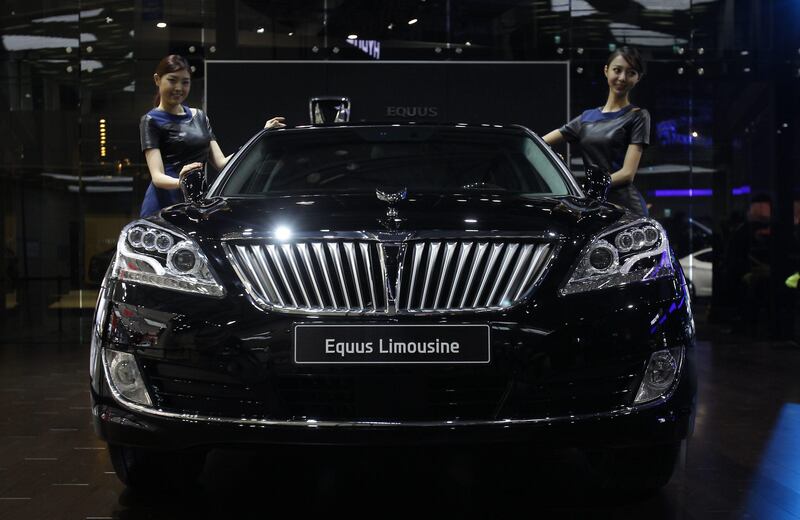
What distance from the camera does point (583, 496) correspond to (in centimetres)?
331

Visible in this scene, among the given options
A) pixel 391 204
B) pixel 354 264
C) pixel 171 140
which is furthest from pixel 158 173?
pixel 354 264

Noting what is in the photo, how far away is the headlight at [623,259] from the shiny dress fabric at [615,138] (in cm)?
189

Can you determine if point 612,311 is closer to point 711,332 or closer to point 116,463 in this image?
point 116,463

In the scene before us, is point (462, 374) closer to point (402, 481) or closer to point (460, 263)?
point (460, 263)

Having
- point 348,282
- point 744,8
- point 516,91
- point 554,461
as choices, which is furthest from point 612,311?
point 744,8

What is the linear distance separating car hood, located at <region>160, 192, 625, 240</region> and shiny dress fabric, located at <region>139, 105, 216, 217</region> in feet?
5.81

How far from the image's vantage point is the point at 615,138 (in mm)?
4945

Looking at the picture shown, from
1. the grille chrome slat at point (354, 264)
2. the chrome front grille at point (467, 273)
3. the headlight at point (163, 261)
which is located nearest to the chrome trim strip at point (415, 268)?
the chrome front grille at point (467, 273)

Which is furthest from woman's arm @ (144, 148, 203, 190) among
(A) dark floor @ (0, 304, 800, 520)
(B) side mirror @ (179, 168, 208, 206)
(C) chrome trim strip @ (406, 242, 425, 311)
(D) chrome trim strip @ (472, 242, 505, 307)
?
(D) chrome trim strip @ (472, 242, 505, 307)

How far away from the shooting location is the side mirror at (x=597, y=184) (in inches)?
145

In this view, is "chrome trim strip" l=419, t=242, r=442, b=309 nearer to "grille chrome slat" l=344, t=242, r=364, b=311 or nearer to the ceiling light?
"grille chrome slat" l=344, t=242, r=364, b=311

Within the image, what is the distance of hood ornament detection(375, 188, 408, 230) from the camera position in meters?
2.83

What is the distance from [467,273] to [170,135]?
8.81 feet

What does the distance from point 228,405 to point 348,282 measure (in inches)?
17.7
